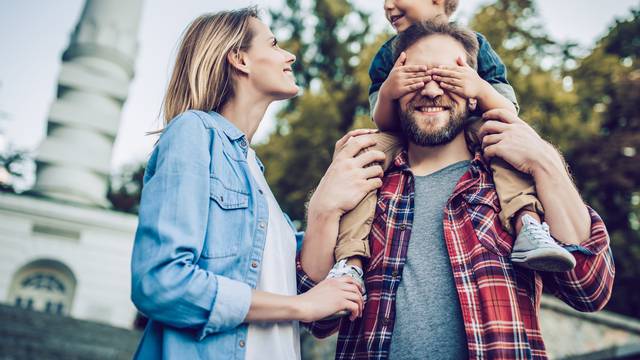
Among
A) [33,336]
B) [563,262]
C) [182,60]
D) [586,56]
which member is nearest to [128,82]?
[33,336]

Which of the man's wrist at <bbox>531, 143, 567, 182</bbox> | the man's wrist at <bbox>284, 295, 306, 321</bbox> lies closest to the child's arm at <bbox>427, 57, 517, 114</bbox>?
the man's wrist at <bbox>531, 143, 567, 182</bbox>

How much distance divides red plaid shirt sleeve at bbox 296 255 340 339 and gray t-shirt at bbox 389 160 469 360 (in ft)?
0.97

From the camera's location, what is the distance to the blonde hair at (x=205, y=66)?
257 centimetres

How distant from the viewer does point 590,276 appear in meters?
2.21

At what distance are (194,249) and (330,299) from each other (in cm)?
58

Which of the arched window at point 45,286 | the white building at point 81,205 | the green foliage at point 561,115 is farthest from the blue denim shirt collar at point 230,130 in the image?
the arched window at point 45,286

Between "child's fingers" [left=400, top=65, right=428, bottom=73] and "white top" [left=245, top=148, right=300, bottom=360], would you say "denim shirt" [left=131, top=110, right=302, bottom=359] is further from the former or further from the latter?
"child's fingers" [left=400, top=65, right=428, bottom=73]

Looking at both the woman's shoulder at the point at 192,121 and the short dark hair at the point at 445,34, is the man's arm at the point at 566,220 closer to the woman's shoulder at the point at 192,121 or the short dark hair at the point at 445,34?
the short dark hair at the point at 445,34

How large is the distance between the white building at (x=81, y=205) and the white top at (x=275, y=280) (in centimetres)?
1412

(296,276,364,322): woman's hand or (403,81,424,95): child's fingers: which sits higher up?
(403,81,424,95): child's fingers

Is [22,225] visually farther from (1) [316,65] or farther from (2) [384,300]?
(2) [384,300]

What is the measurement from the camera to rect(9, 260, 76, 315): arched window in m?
15.5

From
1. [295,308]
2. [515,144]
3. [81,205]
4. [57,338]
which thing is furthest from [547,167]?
[81,205]

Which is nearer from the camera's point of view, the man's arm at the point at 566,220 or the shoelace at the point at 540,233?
the shoelace at the point at 540,233
